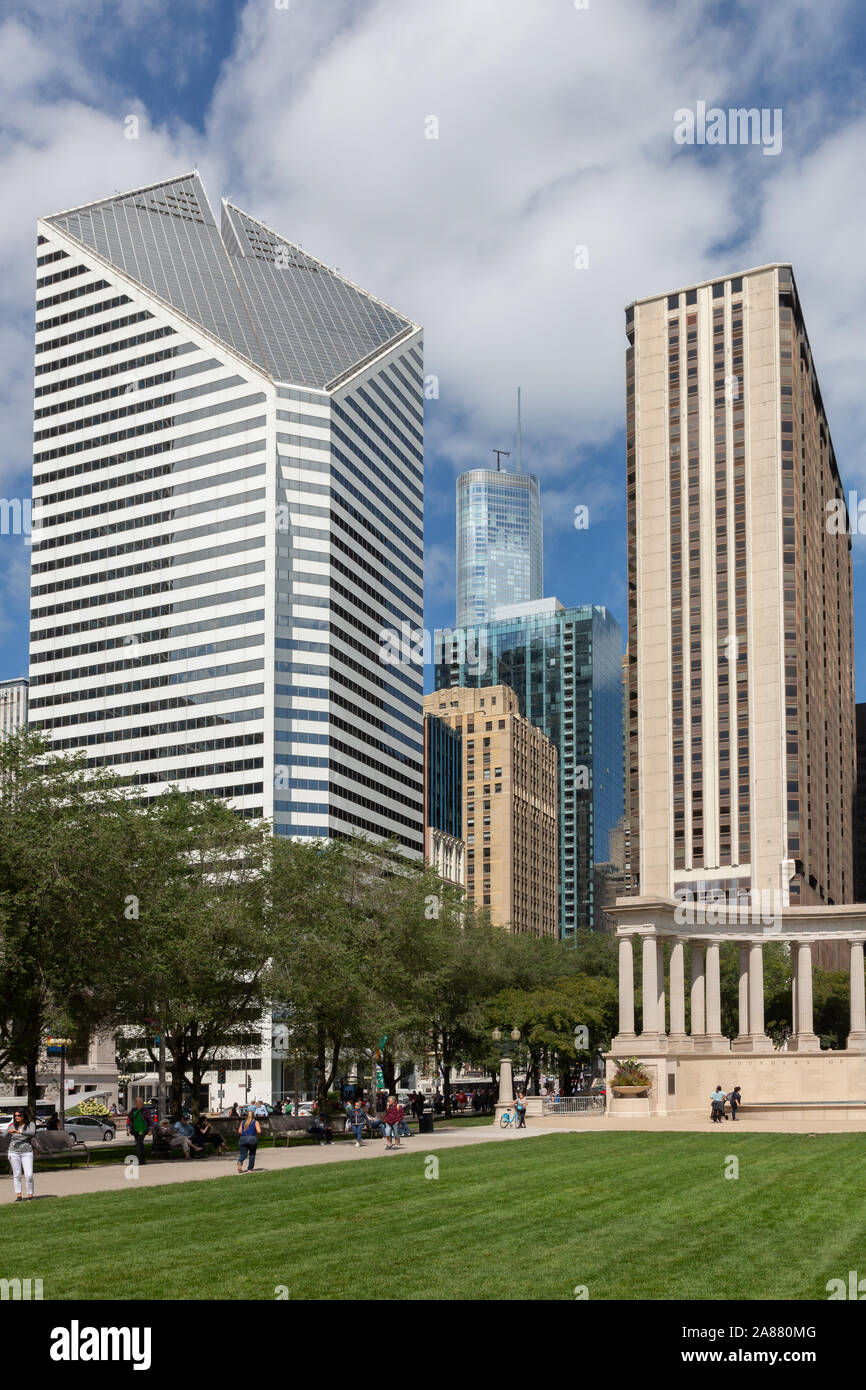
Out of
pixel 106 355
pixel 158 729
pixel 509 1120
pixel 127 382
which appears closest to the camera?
pixel 509 1120

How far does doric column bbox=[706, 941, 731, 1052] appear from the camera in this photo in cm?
7400

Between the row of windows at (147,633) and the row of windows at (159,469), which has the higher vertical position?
the row of windows at (159,469)

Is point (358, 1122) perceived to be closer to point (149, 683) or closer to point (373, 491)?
point (149, 683)

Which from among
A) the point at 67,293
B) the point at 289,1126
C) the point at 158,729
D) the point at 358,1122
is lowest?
the point at 289,1126

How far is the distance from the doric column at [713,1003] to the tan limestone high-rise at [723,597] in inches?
3261

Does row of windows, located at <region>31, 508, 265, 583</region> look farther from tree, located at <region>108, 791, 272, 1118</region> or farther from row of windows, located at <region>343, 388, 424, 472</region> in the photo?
tree, located at <region>108, 791, 272, 1118</region>

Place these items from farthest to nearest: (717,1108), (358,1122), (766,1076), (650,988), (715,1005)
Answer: (715,1005), (766,1076), (650,988), (717,1108), (358,1122)

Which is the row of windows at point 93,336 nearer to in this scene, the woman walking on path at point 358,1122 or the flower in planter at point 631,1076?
the flower in planter at point 631,1076

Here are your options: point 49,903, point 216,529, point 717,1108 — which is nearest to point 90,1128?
point 717,1108

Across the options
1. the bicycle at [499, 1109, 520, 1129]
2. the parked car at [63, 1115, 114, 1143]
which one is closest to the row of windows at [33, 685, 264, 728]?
the parked car at [63, 1115, 114, 1143]

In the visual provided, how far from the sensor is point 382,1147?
4475 centimetres

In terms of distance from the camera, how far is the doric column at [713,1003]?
74.0 m

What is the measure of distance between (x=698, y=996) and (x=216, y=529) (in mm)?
104224

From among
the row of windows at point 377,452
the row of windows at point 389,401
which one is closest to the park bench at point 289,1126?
the row of windows at point 377,452
